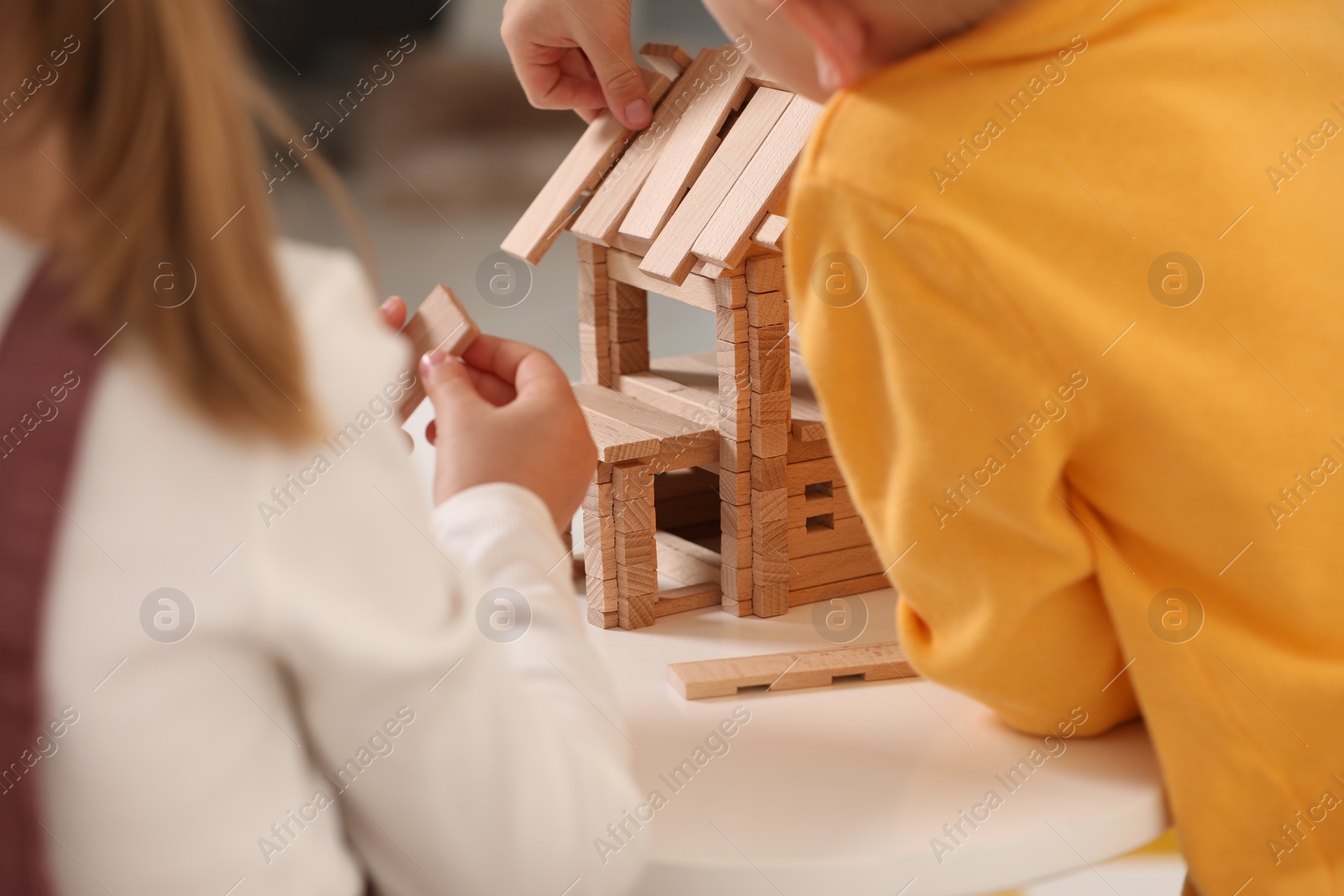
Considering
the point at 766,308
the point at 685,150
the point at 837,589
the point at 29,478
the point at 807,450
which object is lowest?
the point at 837,589

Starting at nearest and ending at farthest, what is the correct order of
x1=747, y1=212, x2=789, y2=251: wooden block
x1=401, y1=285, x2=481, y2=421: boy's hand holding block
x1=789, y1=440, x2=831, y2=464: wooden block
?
1. x1=401, y1=285, x2=481, y2=421: boy's hand holding block
2. x1=747, y1=212, x2=789, y2=251: wooden block
3. x1=789, y1=440, x2=831, y2=464: wooden block

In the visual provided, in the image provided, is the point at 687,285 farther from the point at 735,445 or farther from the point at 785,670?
the point at 785,670

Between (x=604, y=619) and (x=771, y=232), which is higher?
(x=771, y=232)

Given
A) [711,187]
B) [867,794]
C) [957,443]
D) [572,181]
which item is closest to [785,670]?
[867,794]

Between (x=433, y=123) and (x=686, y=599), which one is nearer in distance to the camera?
(x=686, y=599)

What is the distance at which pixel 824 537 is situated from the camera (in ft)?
3.08

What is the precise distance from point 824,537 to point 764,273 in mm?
210

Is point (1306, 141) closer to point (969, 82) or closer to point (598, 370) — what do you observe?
point (969, 82)

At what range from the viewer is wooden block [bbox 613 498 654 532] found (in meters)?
0.89

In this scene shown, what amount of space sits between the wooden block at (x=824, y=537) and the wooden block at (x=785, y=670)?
0.13 metres

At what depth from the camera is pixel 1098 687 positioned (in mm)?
695

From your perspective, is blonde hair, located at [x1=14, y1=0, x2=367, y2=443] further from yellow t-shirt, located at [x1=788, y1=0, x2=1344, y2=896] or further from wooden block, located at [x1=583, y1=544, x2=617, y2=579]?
wooden block, located at [x1=583, y1=544, x2=617, y2=579]

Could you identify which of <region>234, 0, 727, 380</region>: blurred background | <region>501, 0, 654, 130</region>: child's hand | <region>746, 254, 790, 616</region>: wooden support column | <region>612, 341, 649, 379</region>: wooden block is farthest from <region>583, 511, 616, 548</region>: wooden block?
<region>234, 0, 727, 380</region>: blurred background

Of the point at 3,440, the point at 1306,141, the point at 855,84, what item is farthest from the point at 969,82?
the point at 3,440
